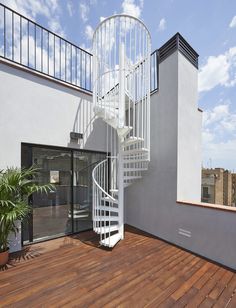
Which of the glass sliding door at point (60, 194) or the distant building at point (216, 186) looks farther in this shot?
the distant building at point (216, 186)

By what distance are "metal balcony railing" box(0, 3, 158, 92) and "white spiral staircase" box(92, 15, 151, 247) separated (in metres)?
0.60

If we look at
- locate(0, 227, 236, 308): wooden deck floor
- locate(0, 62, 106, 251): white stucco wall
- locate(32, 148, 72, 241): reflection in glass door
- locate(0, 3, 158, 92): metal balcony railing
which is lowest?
locate(0, 227, 236, 308): wooden deck floor

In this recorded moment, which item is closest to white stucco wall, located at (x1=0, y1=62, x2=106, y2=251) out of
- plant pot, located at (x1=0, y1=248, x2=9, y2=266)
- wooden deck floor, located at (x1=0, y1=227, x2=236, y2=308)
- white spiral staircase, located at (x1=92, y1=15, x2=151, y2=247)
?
plant pot, located at (x1=0, y1=248, x2=9, y2=266)

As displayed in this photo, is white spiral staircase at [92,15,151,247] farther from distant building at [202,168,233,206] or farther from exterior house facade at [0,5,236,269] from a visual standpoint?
distant building at [202,168,233,206]

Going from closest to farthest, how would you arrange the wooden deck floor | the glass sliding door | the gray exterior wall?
the wooden deck floor < the gray exterior wall < the glass sliding door

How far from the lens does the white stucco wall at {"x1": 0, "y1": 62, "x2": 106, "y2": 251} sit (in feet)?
9.72

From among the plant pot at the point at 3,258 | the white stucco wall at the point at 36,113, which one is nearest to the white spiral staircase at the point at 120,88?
the white stucco wall at the point at 36,113

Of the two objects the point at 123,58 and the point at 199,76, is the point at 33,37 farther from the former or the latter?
the point at 199,76

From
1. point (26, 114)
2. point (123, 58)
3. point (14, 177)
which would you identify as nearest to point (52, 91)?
point (26, 114)

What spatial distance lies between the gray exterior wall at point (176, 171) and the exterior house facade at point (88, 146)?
2 centimetres

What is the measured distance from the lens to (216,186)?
65.2ft

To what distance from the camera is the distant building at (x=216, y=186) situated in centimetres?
2000

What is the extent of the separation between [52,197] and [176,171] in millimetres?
2697

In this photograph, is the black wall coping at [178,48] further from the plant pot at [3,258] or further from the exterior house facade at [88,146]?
the plant pot at [3,258]
